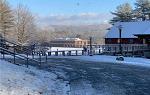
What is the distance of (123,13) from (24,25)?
25939 millimetres

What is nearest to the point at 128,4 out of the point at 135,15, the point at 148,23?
the point at 135,15

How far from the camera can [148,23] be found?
73.9 m

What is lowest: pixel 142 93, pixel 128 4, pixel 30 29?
pixel 142 93

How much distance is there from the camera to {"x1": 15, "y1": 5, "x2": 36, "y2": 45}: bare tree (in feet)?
262

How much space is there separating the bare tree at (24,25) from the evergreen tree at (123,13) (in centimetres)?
2111

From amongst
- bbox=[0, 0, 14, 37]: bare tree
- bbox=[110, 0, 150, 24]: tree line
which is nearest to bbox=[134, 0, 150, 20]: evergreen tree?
bbox=[110, 0, 150, 24]: tree line

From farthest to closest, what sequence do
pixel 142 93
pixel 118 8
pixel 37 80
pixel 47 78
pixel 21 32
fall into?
pixel 118 8, pixel 21 32, pixel 47 78, pixel 37 80, pixel 142 93

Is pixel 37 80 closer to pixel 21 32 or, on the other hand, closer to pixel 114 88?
pixel 114 88

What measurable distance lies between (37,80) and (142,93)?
15.1ft

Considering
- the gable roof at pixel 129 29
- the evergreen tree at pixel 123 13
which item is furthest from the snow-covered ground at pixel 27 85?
the evergreen tree at pixel 123 13

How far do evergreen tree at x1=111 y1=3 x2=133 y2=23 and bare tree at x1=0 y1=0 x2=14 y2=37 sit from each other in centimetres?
2664

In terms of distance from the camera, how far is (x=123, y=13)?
9675cm

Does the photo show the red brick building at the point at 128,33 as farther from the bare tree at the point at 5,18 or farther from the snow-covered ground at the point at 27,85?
the snow-covered ground at the point at 27,85

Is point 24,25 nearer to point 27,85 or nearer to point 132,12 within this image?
point 132,12
